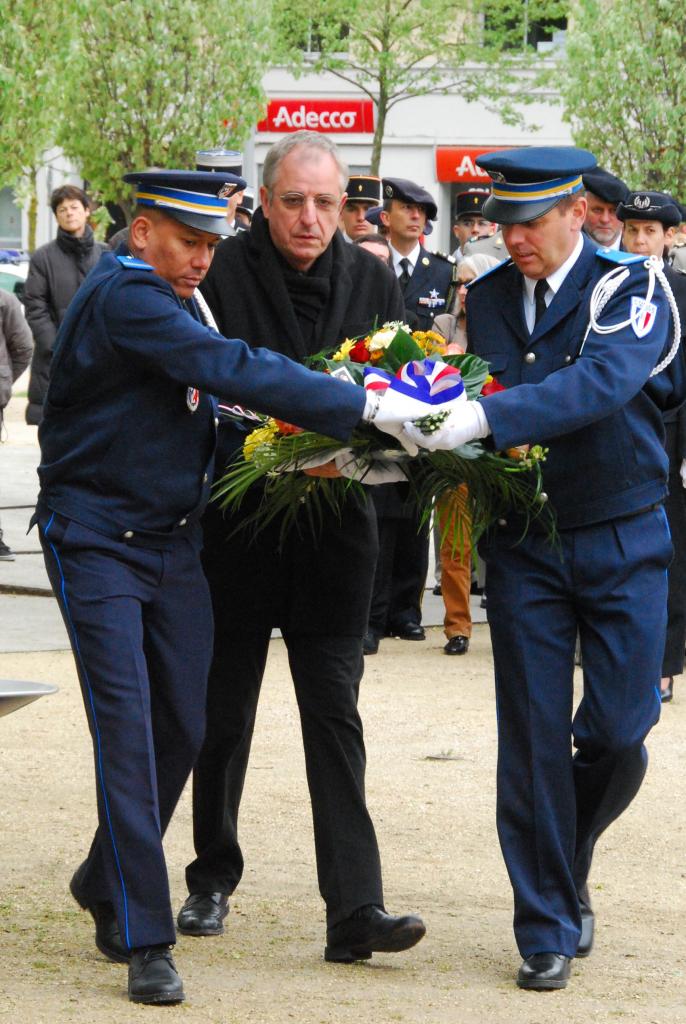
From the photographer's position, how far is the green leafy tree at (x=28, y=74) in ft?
64.3

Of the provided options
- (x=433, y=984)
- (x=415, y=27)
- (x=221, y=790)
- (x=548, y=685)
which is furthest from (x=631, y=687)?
(x=415, y=27)

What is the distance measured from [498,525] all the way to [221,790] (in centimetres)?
110

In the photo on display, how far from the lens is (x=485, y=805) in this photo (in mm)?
6582

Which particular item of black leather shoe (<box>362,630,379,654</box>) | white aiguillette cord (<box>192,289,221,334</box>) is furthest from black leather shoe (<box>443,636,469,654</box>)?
white aiguillette cord (<box>192,289,221,334</box>)

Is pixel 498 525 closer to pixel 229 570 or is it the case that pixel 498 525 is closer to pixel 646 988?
pixel 229 570

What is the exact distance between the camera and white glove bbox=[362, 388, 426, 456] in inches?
174

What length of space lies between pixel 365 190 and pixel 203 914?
7.80 m

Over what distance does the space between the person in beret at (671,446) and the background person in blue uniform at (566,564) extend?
12.2 ft

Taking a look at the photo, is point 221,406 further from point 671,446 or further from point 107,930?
point 671,446

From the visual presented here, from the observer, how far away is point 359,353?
470 cm

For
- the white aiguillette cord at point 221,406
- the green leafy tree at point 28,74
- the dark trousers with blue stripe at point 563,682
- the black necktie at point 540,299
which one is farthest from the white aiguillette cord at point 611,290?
the green leafy tree at point 28,74

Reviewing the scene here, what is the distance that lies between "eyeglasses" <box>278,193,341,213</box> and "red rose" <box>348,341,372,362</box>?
41 centimetres

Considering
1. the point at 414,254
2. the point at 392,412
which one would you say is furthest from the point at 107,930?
the point at 414,254

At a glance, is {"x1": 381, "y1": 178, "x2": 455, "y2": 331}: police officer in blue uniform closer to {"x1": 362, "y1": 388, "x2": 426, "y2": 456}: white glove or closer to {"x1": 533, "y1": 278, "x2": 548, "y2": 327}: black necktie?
{"x1": 533, "y1": 278, "x2": 548, "y2": 327}: black necktie
